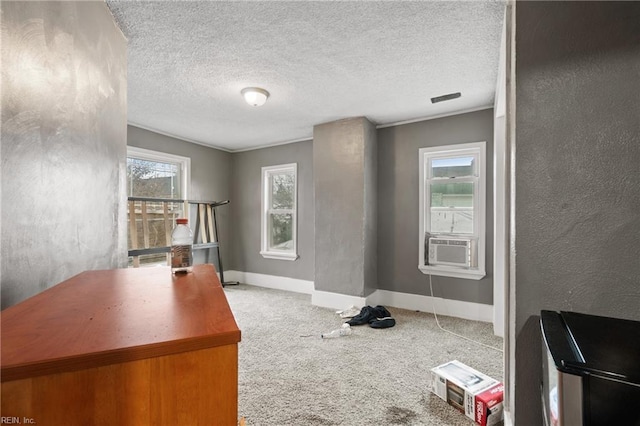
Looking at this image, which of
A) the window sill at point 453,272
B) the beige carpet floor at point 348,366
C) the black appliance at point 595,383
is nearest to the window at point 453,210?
the window sill at point 453,272

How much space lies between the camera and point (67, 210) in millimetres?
1247

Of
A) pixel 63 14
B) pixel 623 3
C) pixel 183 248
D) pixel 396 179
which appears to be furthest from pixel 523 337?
pixel 396 179

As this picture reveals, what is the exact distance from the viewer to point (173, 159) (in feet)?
14.8

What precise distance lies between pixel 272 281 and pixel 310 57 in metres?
3.72

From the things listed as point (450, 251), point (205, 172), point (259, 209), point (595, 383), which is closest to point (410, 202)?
point (450, 251)

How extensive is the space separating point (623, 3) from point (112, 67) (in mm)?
2504

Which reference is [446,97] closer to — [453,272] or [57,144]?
[453,272]

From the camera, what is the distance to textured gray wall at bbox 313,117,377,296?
3.73m

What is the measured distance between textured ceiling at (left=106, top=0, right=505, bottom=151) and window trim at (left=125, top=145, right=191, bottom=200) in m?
0.53

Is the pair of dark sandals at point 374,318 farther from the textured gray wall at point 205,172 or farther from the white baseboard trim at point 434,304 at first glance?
the textured gray wall at point 205,172

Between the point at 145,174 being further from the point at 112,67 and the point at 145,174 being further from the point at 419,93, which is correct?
the point at 419,93

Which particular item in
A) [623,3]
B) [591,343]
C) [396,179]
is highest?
[623,3]

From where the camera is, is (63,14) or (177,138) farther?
(177,138)

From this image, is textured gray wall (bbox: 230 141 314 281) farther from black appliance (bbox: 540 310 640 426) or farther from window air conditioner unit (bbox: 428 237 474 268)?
black appliance (bbox: 540 310 640 426)
